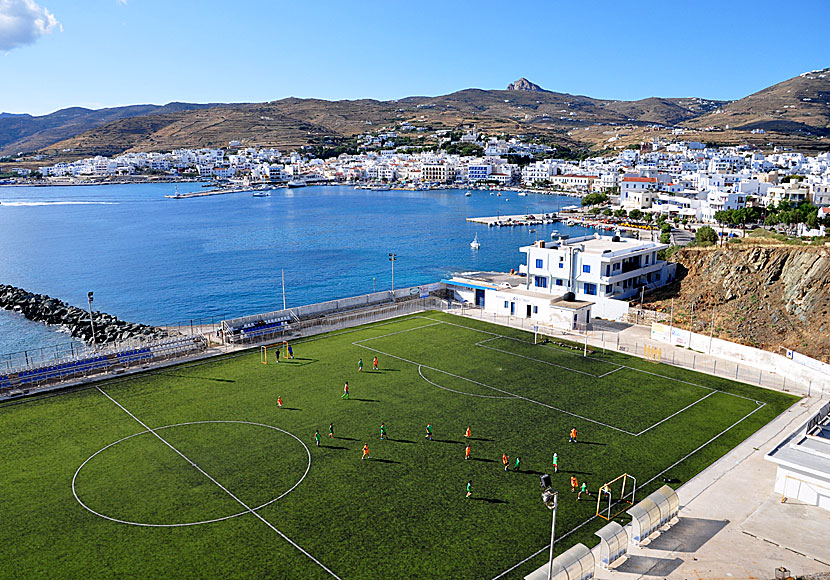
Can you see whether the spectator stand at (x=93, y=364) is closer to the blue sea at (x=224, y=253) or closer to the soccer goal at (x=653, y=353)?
the blue sea at (x=224, y=253)

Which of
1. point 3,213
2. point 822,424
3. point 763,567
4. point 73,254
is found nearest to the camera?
point 763,567

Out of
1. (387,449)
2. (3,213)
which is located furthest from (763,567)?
(3,213)

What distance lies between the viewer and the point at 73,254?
102 m

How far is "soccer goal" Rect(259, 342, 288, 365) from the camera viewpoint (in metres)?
38.6

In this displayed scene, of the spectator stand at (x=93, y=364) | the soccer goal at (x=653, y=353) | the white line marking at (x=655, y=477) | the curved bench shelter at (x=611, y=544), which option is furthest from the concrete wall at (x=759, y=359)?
the spectator stand at (x=93, y=364)

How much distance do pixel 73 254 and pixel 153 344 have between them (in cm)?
7734

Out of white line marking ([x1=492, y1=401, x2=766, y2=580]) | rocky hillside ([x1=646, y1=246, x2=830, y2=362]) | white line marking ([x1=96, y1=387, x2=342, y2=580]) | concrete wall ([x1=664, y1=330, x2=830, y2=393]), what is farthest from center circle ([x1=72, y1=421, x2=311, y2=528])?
rocky hillside ([x1=646, y1=246, x2=830, y2=362])

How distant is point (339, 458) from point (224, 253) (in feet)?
277

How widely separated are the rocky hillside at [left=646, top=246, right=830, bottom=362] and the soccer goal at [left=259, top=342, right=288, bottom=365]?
3101 centimetres

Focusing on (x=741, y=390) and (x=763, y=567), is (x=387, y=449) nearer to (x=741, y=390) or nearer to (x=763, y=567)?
(x=763, y=567)

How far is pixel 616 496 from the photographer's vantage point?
22453 millimetres

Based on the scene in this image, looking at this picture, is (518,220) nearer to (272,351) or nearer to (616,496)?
(272,351)

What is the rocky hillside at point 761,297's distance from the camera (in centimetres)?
4012

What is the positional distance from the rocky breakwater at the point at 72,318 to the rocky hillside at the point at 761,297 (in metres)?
45.1
